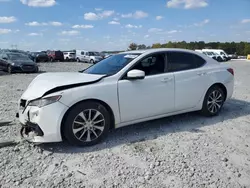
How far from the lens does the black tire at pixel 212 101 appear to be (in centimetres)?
479

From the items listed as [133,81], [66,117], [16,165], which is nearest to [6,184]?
[16,165]

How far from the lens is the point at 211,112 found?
489 cm

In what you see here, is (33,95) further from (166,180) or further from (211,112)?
(211,112)

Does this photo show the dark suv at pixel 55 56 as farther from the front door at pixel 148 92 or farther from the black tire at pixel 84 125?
the black tire at pixel 84 125

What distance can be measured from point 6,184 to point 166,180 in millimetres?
1827

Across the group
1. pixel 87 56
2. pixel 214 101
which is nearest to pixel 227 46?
pixel 87 56

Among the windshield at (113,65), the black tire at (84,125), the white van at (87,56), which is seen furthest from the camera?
the white van at (87,56)

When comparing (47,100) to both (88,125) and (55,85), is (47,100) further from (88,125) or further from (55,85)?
(88,125)

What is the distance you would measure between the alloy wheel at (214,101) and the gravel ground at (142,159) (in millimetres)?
514

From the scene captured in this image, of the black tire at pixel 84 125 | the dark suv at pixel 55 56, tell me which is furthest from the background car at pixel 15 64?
the dark suv at pixel 55 56

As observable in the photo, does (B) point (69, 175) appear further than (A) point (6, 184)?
Yes

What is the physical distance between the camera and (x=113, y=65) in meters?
4.21

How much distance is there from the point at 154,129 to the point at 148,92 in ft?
2.50

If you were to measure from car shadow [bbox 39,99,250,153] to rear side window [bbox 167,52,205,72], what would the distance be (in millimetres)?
1067
